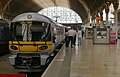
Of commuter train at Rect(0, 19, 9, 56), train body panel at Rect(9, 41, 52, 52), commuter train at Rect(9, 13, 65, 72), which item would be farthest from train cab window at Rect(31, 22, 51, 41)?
commuter train at Rect(0, 19, 9, 56)

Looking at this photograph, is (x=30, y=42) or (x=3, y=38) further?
(x=3, y=38)

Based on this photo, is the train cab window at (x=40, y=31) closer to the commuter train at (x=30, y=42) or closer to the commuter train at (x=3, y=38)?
the commuter train at (x=30, y=42)

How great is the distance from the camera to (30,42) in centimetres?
1636

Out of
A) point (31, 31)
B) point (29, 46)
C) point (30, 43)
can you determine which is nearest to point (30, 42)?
point (30, 43)

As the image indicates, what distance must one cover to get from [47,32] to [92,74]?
19.6 ft

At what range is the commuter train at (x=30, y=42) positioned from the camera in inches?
622

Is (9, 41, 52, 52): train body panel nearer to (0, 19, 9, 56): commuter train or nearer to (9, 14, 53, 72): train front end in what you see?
(9, 14, 53, 72): train front end

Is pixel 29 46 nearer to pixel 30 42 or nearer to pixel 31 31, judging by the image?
pixel 30 42

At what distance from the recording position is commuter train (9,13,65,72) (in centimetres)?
1579

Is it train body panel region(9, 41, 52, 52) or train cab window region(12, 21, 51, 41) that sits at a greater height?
train cab window region(12, 21, 51, 41)

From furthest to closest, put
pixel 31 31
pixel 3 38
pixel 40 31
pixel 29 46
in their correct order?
pixel 3 38 < pixel 40 31 < pixel 31 31 < pixel 29 46

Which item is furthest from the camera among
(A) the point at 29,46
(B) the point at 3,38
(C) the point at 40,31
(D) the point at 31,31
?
(B) the point at 3,38

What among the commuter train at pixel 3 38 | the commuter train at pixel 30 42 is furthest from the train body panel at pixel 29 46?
the commuter train at pixel 3 38

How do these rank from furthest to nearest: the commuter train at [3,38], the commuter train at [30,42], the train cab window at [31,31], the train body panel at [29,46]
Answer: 1. the commuter train at [3,38]
2. the train cab window at [31,31]
3. the train body panel at [29,46]
4. the commuter train at [30,42]
